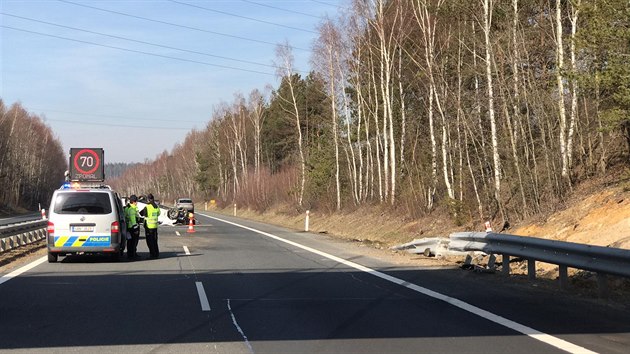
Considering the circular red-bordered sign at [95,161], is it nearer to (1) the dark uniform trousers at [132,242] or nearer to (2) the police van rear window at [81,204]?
(1) the dark uniform trousers at [132,242]

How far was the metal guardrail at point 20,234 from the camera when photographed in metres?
19.7

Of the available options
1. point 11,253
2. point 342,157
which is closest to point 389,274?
point 11,253

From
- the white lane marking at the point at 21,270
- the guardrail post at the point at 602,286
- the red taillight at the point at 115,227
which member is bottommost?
the white lane marking at the point at 21,270

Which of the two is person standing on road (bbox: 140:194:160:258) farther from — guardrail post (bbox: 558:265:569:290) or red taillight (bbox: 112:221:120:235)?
guardrail post (bbox: 558:265:569:290)

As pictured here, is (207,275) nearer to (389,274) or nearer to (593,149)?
(389,274)

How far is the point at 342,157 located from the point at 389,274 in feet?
A: 116

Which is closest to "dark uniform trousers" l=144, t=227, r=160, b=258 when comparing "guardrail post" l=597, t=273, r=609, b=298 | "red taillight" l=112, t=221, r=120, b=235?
"red taillight" l=112, t=221, r=120, b=235

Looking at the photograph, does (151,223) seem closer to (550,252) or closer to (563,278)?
(550,252)

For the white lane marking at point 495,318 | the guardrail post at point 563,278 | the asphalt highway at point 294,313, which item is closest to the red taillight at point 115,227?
the asphalt highway at point 294,313

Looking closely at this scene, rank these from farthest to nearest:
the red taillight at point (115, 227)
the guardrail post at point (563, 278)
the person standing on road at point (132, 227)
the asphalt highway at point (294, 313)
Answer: the person standing on road at point (132, 227) → the red taillight at point (115, 227) → the guardrail post at point (563, 278) → the asphalt highway at point (294, 313)

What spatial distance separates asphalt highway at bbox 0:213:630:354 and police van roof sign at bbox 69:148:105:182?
12.8 metres

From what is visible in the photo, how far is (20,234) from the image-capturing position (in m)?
22.0

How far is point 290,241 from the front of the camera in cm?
2548

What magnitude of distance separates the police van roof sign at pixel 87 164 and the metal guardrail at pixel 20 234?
2.53 meters
